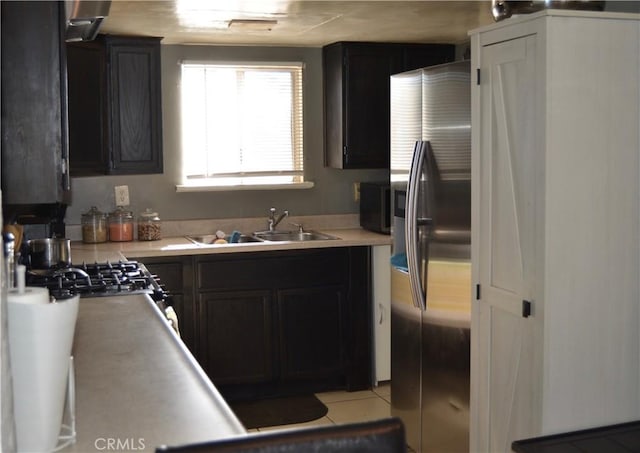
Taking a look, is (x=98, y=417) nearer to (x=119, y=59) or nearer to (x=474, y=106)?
(x=474, y=106)

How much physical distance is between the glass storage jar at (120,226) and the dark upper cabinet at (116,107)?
0.92 feet

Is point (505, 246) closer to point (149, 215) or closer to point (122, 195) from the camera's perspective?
point (149, 215)

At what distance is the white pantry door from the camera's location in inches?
115

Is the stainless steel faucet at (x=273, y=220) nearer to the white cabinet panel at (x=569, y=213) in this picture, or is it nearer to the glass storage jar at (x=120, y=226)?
the glass storage jar at (x=120, y=226)

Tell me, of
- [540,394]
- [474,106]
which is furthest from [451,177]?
[540,394]

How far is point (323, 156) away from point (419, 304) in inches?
85.0

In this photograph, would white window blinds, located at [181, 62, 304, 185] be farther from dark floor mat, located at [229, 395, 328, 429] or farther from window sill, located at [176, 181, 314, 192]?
dark floor mat, located at [229, 395, 328, 429]

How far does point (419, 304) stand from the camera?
385cm

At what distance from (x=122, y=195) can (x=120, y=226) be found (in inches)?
10.7

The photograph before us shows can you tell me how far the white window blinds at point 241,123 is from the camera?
216 inches

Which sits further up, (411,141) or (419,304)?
(411,141)

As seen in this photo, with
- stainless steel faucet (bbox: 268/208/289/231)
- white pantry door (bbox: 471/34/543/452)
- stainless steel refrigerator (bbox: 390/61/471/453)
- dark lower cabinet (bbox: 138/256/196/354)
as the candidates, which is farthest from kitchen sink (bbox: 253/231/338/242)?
white pantry door (bbox: 471/34/543/452)

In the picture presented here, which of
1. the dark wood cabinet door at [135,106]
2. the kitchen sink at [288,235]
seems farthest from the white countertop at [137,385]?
the kitchen sink at [288,235]

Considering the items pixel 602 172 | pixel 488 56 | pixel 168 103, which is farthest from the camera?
pixel 168 103
